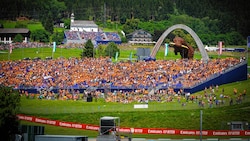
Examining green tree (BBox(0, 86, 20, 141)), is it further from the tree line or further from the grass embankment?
the tree line

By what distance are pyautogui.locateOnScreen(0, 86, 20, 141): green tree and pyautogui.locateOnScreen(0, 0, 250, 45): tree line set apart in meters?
8.79

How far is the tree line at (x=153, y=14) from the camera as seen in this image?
45.8 m

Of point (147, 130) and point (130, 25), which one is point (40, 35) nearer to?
point (130, 25)

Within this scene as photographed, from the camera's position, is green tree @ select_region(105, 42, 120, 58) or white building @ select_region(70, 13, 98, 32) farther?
white building @ select_region(70, 13, 98, 32)

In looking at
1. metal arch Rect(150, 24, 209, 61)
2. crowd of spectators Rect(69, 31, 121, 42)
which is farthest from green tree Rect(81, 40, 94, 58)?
metal arch Rect(150, 24, 209, 61)

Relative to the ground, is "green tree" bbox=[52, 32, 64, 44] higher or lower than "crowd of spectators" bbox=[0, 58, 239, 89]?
higher

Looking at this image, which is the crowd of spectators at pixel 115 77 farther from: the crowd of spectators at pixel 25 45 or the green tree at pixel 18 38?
the green tree at pixel 18 38

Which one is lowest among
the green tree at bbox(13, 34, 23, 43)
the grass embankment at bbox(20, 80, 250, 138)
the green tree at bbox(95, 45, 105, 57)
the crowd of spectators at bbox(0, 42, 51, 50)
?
the grass embankment at bbox(20, 80, 250, 138)

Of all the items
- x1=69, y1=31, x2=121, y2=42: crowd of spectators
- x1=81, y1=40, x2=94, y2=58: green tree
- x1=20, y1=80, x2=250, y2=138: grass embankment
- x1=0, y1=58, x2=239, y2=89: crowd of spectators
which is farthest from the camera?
x1=69, y1=31, x2=121, y2=42: crowd of spectators

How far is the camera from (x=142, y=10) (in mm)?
46219

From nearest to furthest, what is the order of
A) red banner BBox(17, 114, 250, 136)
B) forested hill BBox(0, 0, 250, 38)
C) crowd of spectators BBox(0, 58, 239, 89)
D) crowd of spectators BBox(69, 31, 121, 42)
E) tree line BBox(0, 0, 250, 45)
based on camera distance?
1. red banner BBox(17, 114, 250, 136)
2. crowd of spectators BBox(0, 58, 239, 89)
3. crowd of spectators BBox(69, 31, 121, 42)
4. tree line BBox(0, 0, 250, 45)
5. forested hill BBox(0, 0, 250, 38)

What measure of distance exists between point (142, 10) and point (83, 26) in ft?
12.9

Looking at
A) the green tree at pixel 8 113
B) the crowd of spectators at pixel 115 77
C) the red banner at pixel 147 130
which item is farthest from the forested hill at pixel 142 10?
the green tree at pixel 8 113

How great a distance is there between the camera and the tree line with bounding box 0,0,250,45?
45750 millimetres
